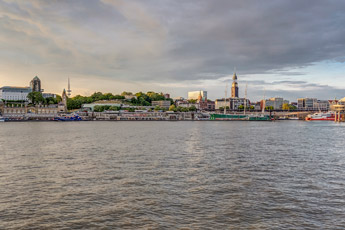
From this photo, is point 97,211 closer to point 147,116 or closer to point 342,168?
point 342,168

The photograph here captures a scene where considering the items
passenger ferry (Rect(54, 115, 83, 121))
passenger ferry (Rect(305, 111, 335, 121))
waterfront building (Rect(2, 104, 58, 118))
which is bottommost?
passenger ferry (Rect(305, 111, 335, 121))

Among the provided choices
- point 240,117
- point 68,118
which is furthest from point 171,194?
point 240,117

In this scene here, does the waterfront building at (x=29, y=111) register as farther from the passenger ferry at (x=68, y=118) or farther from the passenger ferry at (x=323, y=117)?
the passenger ferry at (x=323, y=117)

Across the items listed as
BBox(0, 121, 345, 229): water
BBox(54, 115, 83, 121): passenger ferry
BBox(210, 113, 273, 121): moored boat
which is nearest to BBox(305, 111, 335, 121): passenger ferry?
BBox(210, 113, 273, 121): moored boat

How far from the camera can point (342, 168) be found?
917 inches

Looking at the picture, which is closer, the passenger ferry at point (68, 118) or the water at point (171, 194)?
the water at point (171, 194)

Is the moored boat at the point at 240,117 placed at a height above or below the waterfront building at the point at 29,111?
below

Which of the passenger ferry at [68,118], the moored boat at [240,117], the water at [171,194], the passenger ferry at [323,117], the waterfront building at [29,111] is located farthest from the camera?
the moored boat at [240,117]

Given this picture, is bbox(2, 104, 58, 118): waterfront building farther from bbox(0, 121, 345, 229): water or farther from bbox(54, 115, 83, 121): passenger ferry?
bbox(0, 121, 345, 229): water

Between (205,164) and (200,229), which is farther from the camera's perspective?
(205,164)

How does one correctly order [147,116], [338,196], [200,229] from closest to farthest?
1. [200,229]
2. [338,196]
3. [147,116]

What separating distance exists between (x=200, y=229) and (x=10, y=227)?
7.16 metres

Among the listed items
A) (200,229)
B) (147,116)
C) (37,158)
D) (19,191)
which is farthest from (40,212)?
(147,116)

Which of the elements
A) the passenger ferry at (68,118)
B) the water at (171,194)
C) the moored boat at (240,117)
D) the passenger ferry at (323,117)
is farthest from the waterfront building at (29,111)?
the water at (171,194)
